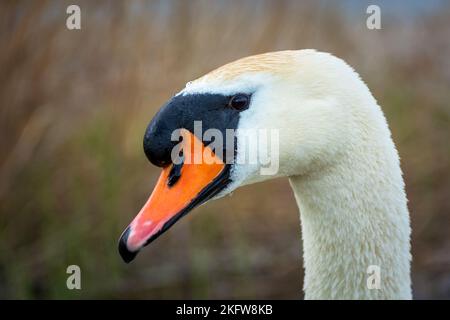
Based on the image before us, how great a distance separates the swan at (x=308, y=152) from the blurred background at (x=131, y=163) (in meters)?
2.48

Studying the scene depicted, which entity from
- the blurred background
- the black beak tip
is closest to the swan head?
the black beak tip

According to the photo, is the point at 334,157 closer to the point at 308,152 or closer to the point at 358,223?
the point at 308,152

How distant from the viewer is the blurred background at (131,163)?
4703 millimetres

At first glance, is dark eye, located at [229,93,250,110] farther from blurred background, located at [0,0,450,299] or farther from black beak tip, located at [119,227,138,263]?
blurred background, located at [0,0,450,299]

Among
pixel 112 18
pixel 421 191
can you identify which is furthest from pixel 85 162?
pixel 421 191

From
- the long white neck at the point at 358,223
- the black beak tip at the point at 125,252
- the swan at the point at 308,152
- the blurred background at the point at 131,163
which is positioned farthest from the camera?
the blurred background at the point at 131,163

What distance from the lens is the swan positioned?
2.39 m

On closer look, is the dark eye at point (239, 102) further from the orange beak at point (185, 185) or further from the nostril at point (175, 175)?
the nostril at point (175, 175)

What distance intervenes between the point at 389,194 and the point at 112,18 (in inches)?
115

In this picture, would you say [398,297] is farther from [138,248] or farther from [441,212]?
[441,212]

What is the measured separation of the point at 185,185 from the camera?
2.39m

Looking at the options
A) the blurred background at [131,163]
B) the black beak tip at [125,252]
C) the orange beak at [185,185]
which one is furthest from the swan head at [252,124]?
the blurred background at [131,163]

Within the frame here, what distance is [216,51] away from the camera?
552cm

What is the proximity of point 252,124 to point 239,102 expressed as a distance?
0.09m
